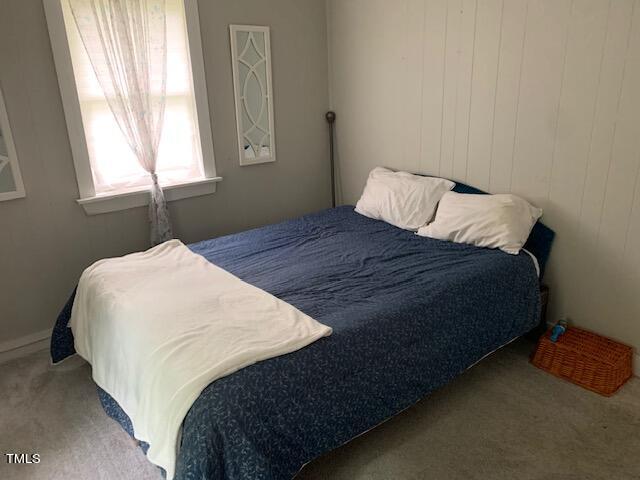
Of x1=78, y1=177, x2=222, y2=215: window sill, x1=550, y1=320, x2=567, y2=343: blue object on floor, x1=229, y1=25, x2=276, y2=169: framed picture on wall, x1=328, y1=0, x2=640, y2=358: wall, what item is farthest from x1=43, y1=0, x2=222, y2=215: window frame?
x1=550, y1=320, x2=567, y2=343: blue object on floor

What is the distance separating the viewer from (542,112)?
2.47 meters

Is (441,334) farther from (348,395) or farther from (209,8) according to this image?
(209,8)

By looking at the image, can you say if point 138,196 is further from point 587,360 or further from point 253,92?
point 587,360

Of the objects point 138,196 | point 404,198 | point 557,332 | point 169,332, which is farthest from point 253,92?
point 557,332

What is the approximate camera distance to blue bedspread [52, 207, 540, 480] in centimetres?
145

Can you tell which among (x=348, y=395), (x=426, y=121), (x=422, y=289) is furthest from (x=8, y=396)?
(x=426, y=121)

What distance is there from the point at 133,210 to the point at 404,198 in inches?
67.5

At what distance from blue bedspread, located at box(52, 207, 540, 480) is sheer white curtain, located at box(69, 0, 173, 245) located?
0.67 metres

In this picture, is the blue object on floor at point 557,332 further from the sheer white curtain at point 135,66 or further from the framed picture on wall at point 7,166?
the framed picture on wall at point 7,166

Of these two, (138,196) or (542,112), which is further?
(138,196)

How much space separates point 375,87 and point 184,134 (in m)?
1.36

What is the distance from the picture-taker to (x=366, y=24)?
3.26 meters

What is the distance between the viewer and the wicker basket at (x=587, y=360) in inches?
87.0

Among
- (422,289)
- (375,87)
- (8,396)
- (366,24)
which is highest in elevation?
(366,24)
